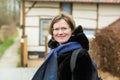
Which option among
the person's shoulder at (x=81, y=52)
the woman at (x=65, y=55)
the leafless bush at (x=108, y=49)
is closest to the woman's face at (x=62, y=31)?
the woman at (x=65, y=55)

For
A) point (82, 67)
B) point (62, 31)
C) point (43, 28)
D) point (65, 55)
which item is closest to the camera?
point (82, 67)

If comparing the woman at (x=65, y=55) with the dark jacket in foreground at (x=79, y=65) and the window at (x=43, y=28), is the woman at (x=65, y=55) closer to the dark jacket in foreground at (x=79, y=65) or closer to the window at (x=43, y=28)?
the dark jacket in foreground at (x=79, y=65)

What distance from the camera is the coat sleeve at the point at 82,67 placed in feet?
11.5

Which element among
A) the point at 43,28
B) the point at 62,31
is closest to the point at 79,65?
the point at 62,31

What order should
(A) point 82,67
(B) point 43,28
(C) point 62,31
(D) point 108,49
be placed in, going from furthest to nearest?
(B) point 43,28 → (D) point 108,49 → (C) point 62,31 → (A) point 82,67

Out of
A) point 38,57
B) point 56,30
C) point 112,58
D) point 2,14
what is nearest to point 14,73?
point 38,57

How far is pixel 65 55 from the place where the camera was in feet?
12.0

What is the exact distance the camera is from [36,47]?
22.2m

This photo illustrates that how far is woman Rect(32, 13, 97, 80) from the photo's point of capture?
352 cm

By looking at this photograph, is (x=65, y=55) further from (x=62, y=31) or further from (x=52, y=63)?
(x=62, y=31)

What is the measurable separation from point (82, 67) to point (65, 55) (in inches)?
9.0

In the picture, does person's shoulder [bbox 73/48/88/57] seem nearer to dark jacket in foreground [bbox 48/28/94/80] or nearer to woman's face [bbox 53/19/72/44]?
dark jacket in foreground [bbox 48/28/94/80]

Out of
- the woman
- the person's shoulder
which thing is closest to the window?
the woman

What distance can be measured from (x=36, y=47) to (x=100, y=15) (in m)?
3.77
